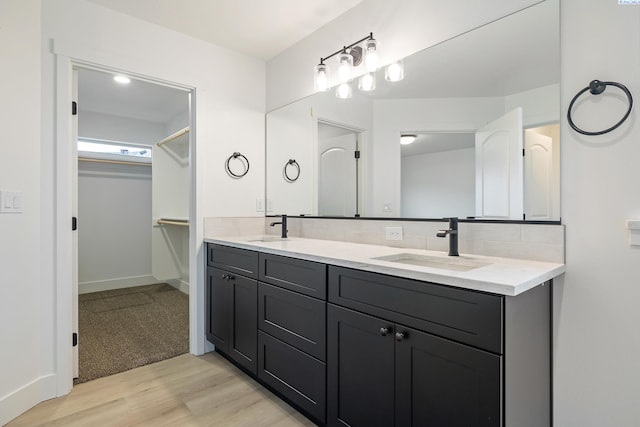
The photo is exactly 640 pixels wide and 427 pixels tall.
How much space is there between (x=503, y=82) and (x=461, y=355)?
1270 mm

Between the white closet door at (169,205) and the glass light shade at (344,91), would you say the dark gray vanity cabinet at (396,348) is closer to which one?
the glass light shade at (344,91)

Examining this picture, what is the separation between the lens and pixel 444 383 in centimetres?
111

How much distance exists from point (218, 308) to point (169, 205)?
2.58 metres

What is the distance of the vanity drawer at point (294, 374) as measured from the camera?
1.57 metres

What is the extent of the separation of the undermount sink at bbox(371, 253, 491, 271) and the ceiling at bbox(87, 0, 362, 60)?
1656 millimetres

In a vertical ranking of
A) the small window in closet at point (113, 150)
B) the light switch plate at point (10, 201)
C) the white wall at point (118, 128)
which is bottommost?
the light switch plate at point (10, 201)

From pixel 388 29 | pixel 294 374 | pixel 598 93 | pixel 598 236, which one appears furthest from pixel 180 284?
pixel 598 93

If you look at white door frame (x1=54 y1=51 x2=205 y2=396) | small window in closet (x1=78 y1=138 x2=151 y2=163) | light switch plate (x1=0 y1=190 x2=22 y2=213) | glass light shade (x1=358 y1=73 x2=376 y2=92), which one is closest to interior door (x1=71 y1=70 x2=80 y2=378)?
white door frame (x1=54 y1=51 x2=205 y2=396)

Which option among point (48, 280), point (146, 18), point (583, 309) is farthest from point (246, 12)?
point (583, 309)

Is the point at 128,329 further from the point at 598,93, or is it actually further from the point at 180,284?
the point at 598,93

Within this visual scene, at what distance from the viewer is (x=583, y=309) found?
50.1 inches

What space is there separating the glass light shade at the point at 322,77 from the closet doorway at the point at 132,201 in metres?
1.89

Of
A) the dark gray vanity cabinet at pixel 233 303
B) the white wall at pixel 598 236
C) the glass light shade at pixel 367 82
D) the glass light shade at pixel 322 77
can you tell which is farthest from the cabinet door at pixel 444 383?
the glass light shade at pixel 322 77

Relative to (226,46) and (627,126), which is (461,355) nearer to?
(627,126)
